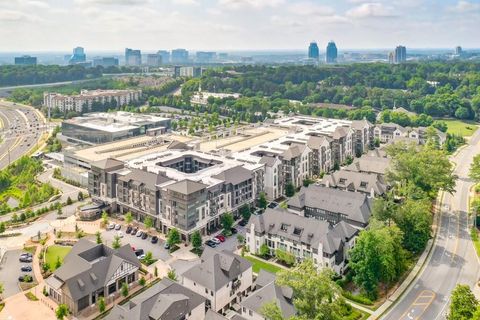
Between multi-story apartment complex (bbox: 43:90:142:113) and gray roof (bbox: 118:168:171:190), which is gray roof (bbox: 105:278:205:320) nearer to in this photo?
gray roof (bbox: 118:168:171:190)

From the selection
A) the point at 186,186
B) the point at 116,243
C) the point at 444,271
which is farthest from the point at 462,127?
the point at 116,243

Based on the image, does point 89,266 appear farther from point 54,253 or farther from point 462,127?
point 462,127

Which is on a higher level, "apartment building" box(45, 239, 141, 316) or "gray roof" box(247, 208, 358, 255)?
"gray roof" box(247, 208, 358, 255)

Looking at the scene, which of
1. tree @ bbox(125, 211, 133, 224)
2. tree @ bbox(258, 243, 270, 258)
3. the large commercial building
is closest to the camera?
tree @ bbox(258, 243, 270, 258)

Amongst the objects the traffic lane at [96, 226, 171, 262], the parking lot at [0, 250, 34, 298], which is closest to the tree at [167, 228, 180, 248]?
the traffic lane at [96, 226, 171, 262]

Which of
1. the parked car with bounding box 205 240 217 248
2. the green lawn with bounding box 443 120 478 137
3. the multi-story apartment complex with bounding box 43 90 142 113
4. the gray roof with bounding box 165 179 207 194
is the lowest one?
the parked car with bounding box 205 240 217 248

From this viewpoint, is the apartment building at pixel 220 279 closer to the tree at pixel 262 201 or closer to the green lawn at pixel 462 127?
the tree at pixel 262 201

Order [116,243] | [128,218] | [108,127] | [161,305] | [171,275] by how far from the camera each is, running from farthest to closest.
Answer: [108,127]
[128,218]
[116,243]
[171,275]
[161,305]

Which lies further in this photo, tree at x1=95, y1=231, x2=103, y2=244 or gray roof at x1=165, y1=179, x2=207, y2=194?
gray roof at x1=165, y1=179, x2=207, y2=194

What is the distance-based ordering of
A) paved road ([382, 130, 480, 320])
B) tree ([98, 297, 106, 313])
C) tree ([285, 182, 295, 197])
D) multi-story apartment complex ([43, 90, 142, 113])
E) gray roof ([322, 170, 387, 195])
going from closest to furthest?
paved road ([382, 130, 480, 320]) < tree ([98, 297, 106, 313]) < gray roof ([322, 170, 387, 195]) < tree ([285, 182, 295, 197]) < multi-story apartment complex ([43, 90, 142, 113])
